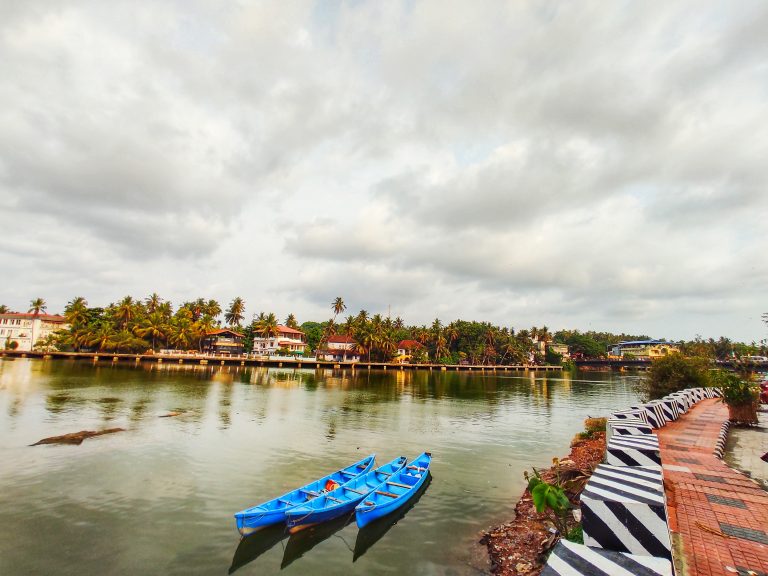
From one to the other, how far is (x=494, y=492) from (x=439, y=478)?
3.06 metres

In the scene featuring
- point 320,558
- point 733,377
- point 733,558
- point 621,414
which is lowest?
point 320,558

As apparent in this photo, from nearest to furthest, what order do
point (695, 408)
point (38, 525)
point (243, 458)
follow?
point (38, 525), point (243, 458), point (695, 408)

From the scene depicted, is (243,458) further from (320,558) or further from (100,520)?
(320,558)

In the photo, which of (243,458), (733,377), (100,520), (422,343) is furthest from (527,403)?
(422,343)

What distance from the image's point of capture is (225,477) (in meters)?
19.0

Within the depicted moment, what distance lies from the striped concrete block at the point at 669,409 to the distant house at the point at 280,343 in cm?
10775

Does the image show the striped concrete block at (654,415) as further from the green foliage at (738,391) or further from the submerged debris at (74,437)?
the submerged debris at (74,437)

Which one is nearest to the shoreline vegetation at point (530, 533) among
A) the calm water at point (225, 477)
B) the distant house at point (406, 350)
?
the calm water at point (225, 477)

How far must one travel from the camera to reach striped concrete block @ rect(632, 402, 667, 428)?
68.5ft

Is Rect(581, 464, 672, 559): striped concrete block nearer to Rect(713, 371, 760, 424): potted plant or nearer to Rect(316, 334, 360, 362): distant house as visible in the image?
Rect(713, 371, 760, 424): potted plant

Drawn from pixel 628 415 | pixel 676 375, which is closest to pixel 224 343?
pixel 676 375

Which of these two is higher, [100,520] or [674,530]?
[674,530]

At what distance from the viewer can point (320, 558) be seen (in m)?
12.2

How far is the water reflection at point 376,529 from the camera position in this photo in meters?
12.9
